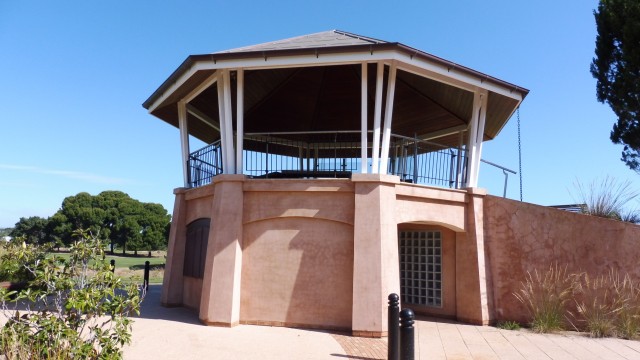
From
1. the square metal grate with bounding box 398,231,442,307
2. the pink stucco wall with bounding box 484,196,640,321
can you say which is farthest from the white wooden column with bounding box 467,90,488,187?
the square metal grate with bounding box 398,231,442,307

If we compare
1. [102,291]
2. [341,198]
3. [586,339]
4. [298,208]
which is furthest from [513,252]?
[102,291]

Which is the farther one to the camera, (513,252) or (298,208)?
(513,252)

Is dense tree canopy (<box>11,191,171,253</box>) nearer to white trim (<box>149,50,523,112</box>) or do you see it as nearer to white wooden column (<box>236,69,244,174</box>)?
white wooden column (<box>236,69,244,174</box>)

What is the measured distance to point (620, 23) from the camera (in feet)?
47.7

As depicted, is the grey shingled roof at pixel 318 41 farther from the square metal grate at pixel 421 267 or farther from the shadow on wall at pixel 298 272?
the square metal grate at pixel 421 267

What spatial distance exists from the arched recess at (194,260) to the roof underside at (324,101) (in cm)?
357

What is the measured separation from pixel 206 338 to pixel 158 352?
46.7 inches

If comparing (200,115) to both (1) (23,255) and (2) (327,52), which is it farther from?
(1) (23,255)

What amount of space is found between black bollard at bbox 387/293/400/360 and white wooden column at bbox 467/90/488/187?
5751 mm

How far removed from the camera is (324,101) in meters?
14.4

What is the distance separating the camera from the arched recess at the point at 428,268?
35.4ft

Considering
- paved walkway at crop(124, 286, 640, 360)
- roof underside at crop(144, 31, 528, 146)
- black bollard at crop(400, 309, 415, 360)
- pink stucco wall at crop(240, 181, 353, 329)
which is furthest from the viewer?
roof underside at crop(144, 31, 528, 146)

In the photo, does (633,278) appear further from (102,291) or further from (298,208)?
(102,291)

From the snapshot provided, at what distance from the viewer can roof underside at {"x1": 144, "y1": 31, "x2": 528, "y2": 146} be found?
37.7ft
